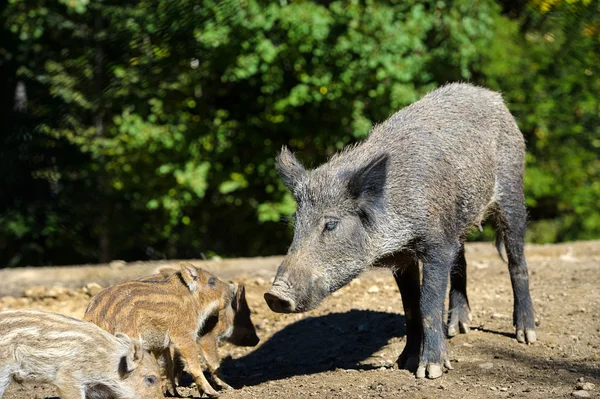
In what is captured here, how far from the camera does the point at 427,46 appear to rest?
9.34m

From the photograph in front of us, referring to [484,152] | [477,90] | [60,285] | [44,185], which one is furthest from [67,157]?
[60,285]

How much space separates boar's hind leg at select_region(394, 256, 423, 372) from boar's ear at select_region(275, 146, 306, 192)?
2.37ft

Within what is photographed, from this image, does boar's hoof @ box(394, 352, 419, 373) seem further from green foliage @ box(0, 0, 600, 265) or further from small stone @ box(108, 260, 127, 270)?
small stone @ box(108, 260, 127, 270)

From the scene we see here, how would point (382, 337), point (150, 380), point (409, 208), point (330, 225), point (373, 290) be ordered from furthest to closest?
point (373, 290) → point (382, 337) → point (409, 208) → point (330, 225) → point (150, 380)

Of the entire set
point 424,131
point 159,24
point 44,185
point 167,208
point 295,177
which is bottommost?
point 167,208

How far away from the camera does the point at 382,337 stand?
524cm

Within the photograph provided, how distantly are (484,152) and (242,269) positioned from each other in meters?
2.94

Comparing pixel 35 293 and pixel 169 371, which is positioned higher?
pixel 169 371

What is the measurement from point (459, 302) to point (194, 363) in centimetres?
194

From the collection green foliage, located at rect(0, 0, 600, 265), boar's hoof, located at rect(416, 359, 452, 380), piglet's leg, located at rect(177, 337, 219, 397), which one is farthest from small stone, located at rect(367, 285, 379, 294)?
piglet's leg, located at rect(177, 337, 219, 397)

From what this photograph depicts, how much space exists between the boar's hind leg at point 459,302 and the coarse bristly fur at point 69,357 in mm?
2195

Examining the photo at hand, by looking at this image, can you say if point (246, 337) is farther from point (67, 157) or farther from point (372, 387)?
point (67, 157)

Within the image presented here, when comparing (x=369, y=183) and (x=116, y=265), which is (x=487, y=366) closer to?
(x=369, y=183)

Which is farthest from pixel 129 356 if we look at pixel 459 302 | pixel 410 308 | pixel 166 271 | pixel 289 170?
pixel 459 302
